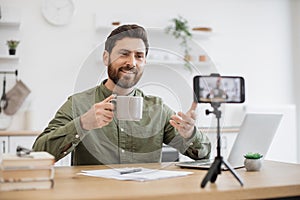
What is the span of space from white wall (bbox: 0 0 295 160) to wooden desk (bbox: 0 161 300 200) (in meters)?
2.62

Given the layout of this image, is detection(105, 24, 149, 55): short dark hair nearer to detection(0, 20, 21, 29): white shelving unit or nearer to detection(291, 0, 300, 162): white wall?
detection(0, 20, 21, 29): white shelving unit

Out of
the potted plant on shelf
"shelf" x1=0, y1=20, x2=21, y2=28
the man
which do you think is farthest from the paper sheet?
the potted plant on shelf

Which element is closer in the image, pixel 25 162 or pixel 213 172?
pixel 25 162

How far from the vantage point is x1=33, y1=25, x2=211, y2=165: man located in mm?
1760

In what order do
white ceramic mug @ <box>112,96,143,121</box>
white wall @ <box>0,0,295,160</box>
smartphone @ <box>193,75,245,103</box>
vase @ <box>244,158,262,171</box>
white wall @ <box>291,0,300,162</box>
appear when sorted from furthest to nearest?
white wall @ <box>291,0,300,162</box> → white wall @ <box>0,0,295,160</box> → vase @ <box>244,158,262,171</box> → white ceramic mug @ <box>112,96,143,121</box> → smartphone @ <box>193,75,245,103</box>

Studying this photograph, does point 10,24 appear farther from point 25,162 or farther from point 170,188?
point 170,188

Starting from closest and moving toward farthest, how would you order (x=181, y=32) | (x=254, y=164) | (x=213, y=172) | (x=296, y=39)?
(x=213, y=172) → (x=254, y=164) → (x=181, y=32) → (x=296, y=39)

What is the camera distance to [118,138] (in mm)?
1960

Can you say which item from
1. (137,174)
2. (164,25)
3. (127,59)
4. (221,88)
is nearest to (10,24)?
(164,25)

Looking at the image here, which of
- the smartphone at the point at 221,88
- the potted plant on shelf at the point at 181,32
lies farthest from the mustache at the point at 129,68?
the potted plant on shelf at the point at 181,32

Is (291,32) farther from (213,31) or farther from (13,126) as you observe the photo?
(13,126)

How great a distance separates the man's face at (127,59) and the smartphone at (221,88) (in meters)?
0.36

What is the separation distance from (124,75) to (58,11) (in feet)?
8.27

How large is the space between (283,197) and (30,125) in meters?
2.97
